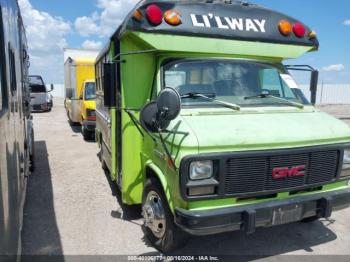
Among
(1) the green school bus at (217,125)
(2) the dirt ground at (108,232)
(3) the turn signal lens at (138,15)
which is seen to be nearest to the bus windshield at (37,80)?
(2) the dirt ground at (108,232)

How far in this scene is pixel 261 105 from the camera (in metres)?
4.06

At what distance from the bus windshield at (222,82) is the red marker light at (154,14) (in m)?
0.52

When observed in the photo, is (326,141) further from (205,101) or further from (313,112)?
(205,101)

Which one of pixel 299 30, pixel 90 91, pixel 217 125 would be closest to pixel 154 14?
pixel 217 125

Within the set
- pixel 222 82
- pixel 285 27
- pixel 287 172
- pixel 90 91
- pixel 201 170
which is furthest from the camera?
pixel 90 91

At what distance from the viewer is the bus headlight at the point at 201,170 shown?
3156 millimetres

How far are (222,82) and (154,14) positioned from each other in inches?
44.8

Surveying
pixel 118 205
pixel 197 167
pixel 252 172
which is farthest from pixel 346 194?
pixel 118 205

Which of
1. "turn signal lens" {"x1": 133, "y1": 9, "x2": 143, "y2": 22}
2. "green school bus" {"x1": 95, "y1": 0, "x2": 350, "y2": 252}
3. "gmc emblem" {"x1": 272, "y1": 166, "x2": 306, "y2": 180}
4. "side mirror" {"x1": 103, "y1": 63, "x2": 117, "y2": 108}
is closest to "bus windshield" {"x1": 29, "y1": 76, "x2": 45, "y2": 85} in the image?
"green school bus" {"x1": 95, "y1": 0, "x2": 350, "y2": 252}

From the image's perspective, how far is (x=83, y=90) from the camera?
11.4 m

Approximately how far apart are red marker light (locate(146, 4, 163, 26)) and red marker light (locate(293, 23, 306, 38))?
192 cm

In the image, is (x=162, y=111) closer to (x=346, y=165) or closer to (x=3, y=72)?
(x=3, y=72)

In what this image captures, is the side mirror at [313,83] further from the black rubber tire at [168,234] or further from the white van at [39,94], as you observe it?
the white van at [39,94]

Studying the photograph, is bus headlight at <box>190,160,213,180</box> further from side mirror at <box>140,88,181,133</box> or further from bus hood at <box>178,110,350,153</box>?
side mirror at <box>140,88,181,133</box>
